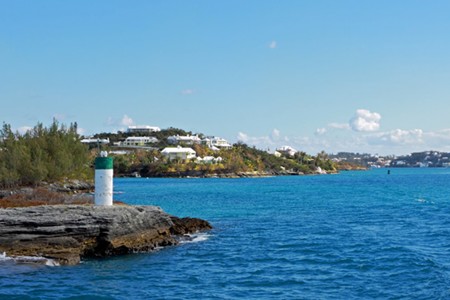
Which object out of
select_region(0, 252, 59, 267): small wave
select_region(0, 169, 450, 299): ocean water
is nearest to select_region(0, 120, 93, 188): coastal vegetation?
select_region(0, 169, 450, 299): ocean water

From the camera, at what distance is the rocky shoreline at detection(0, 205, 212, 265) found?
26.9 metres

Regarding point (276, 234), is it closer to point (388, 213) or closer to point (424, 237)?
point (424, 237)

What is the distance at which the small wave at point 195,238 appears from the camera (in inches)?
1320

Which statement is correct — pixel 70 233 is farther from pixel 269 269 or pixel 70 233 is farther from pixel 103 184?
pixel 269 269

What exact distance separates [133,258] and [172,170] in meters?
167

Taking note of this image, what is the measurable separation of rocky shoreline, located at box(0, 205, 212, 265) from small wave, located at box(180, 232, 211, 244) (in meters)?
3.55

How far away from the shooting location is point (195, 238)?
3462cm

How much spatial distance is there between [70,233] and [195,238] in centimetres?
926

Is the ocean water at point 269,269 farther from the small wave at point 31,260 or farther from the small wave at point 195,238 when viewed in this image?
the small wave at point 31,260

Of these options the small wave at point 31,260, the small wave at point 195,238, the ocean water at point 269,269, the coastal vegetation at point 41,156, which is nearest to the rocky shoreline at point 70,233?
the small wave at point 31,260

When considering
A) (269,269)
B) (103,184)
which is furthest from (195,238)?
(269,269)

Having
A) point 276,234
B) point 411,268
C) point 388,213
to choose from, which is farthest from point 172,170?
point 411,268

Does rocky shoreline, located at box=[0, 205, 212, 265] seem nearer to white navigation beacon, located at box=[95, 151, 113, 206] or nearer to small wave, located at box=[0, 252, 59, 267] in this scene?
small wave, located at box=[0, 252, 59, 267]

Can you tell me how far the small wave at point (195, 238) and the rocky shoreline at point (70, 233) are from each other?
355cm
